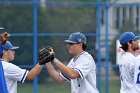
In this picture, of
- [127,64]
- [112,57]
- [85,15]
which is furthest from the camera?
[85,15]

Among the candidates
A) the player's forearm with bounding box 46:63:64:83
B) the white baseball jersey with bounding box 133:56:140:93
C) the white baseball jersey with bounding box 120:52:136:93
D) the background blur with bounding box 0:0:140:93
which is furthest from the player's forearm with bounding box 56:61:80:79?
the background blur with bounding box 0:0:140:93

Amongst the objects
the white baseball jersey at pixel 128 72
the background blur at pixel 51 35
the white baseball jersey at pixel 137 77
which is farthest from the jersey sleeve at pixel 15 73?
the background blur at pixel 51 35

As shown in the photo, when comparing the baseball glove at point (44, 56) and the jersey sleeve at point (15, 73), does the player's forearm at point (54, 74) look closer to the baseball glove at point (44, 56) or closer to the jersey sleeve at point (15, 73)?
the jersey sleeve at point (15, 73)

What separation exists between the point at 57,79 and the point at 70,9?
16119 mm

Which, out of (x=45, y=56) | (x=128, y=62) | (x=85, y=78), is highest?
(x=45, y=56)

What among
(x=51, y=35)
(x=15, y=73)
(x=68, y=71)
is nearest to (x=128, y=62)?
(x=68, y=71)

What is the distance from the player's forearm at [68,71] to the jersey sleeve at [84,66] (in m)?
0.07

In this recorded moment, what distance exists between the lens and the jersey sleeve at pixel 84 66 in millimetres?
9055

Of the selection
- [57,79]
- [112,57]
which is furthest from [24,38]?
[57,79]

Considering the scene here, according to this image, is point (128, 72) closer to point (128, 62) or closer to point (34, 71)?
point (128, 62)

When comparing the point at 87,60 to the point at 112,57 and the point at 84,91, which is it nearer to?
the point at 84,91

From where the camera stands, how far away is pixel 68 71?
29.2 feet

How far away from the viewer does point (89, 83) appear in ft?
30.3

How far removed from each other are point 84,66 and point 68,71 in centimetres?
33
